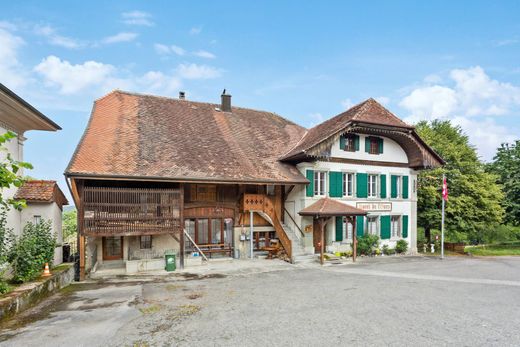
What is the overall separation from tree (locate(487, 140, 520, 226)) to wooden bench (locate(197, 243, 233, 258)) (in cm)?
2417

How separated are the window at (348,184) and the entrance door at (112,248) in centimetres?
1231

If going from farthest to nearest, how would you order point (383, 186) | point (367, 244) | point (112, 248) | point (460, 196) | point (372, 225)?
point (460, 196)
point (383, 186)
point (372, 225)
point (367, 244)
point (112, 248)

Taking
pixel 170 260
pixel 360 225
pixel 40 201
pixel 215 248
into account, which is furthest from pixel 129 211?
pixel 360 225

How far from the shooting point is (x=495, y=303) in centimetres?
1069

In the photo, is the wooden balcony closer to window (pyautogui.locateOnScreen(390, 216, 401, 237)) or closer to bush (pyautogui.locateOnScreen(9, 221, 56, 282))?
bush (pyautogui.locateOnScreen(9, 221, 56, 282))

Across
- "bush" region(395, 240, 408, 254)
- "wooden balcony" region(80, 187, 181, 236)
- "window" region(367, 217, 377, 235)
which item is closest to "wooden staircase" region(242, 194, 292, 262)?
"wooden balcony" region(80, 187, 181, 236)

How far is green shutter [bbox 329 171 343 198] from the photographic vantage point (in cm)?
2009

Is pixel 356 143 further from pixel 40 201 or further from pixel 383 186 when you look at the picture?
pixel 40 201

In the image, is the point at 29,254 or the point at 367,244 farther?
the point at 367,244

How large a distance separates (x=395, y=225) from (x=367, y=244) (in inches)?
121

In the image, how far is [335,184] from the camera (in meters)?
20.2

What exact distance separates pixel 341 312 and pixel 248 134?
13.9m

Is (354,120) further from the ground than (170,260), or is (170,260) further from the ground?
(354,120)

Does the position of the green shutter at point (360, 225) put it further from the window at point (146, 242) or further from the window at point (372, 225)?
the window at point (146, 242)
